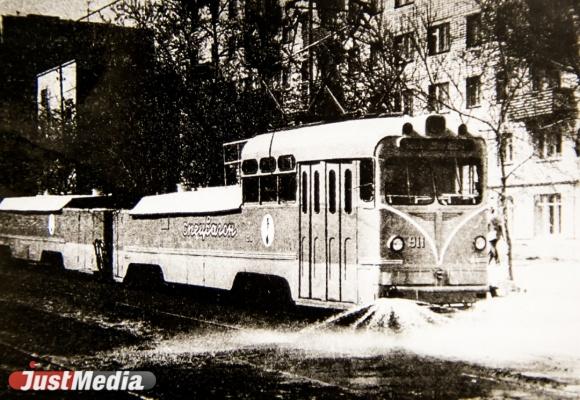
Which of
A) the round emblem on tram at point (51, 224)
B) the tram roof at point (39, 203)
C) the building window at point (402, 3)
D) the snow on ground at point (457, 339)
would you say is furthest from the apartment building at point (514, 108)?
the round emblem on tram at point (51, 224)

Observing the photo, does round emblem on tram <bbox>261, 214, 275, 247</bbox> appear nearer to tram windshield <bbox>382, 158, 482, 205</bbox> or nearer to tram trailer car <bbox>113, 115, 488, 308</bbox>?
tram trailer car <bbox>113, 115, 488, 308</bbox>

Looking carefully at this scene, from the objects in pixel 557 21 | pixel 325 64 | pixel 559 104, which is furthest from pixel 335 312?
pixel 325 64

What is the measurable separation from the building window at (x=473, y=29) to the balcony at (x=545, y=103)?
1732mm

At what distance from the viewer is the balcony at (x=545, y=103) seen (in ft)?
58.4

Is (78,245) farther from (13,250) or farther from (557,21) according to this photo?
(557,21)

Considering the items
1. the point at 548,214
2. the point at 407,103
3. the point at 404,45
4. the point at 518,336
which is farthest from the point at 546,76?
the point at 548,214

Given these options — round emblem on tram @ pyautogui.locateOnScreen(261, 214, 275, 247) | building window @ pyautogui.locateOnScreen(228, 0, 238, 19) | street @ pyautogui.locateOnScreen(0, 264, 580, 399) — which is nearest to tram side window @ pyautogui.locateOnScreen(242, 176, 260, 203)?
round emblem on tram @ pyautogui.locateOnScreen(261, 214, 275, 247)

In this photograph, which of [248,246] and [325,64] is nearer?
[248,246]

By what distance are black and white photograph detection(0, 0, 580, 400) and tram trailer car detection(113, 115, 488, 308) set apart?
1.1 inches

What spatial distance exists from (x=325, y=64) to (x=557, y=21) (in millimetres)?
11143

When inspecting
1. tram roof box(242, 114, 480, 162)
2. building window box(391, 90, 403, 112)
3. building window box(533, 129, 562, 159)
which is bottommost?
tram roof box(242, 114, 480, 162)

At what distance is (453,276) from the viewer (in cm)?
1194

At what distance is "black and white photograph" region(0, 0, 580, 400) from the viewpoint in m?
9.24

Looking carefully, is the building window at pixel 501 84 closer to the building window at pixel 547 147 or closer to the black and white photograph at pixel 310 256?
the black and white photograph at pixel 310 256
